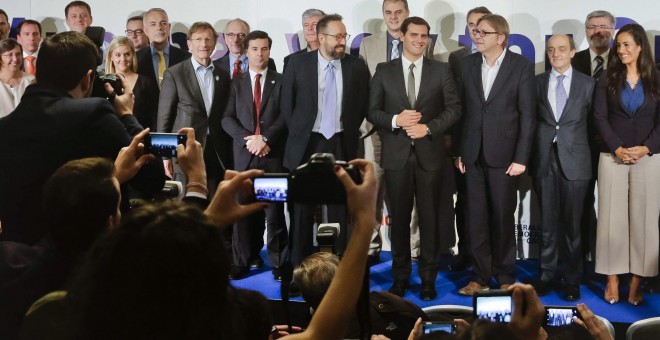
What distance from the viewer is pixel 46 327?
1.72 metres

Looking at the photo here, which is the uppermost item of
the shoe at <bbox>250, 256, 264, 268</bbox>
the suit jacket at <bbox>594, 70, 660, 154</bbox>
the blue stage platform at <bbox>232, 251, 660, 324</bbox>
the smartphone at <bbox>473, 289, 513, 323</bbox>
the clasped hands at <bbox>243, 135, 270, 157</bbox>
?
the suit jacket at <bbox>594, 70, 660, 154</bbox>

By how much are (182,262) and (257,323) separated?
1.67 ft

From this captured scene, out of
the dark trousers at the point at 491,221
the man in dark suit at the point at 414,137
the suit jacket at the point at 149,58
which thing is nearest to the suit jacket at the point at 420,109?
the man in dark suit at the point at 414,137

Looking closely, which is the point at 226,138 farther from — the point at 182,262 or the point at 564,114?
the point at 182,262

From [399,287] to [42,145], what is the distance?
12.6 ft

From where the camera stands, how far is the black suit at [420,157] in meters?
6.23

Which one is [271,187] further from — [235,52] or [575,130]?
[235,52]

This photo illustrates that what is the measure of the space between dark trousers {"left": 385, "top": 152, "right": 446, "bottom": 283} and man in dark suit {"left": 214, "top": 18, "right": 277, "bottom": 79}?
1569 mm

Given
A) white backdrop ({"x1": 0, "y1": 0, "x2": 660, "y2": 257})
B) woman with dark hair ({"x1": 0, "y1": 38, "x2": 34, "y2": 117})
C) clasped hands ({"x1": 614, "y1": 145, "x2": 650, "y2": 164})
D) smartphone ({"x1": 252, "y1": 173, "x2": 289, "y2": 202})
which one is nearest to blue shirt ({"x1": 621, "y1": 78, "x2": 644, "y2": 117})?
clasped hands ({"x1": 614, "y1": 145, "x2": 650, "y2": 164})

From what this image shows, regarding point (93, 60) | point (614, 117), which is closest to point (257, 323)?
point (93, 60)

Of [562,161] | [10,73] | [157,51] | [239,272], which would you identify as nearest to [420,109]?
[562,161]

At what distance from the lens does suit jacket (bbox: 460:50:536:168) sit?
618 cm

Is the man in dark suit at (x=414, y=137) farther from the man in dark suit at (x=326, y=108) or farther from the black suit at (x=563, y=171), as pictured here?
the black suit at (x=563, y=171)

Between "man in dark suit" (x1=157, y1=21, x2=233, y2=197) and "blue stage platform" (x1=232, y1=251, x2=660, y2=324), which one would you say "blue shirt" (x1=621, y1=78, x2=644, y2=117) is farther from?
"man in dark suit" (x1=157, y1=21, x2=233, y2=197)
